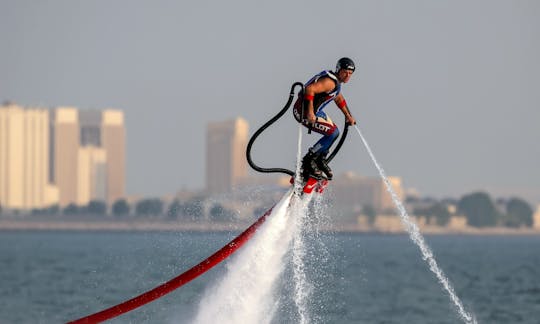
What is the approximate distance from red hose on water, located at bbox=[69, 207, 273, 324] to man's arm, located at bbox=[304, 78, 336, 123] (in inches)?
91.9

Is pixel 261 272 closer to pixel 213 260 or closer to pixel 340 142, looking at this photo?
pixel 213 260

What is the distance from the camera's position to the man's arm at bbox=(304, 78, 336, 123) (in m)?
25.0

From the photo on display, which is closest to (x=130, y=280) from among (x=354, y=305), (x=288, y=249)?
(x=354, y=305)

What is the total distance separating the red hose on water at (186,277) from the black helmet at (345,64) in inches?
127

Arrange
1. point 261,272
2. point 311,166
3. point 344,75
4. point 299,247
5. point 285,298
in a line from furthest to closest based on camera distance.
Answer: point 285,298 < point 261,272 < point 299,247 < point 311,166 < point 344,75

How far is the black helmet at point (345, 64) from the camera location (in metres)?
25.0

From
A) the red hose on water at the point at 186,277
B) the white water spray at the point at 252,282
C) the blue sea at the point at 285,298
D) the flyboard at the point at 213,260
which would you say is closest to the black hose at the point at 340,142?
the flyboard at the point at 213,260

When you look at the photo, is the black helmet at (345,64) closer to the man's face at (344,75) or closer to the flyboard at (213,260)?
the man's face at (344,75)

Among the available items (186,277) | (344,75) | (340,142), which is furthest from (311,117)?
(186,277)

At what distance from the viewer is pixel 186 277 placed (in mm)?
26000

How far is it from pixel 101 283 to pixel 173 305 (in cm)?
2633

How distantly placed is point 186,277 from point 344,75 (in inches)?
193

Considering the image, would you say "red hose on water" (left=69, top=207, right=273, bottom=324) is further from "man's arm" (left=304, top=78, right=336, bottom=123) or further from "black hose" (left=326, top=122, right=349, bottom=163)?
"man's arm" (left=304, top=78, right=336, bottom=123)

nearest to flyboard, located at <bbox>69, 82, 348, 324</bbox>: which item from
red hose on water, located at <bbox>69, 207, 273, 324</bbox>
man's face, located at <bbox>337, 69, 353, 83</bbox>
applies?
red hose on water, located at <bbox>69, 207, 273, 324</bbox>
